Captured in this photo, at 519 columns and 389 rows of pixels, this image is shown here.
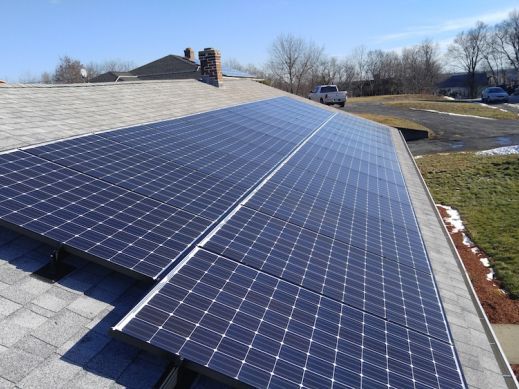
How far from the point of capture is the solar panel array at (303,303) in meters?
4.41

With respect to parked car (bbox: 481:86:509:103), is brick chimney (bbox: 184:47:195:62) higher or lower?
higher

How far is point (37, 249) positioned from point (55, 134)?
4.16m

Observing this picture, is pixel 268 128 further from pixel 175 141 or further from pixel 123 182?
pixel 123 182

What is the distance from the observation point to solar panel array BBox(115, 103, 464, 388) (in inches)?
173

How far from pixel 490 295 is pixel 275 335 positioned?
10.8 m

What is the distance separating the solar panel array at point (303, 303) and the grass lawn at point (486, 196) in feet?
23.9

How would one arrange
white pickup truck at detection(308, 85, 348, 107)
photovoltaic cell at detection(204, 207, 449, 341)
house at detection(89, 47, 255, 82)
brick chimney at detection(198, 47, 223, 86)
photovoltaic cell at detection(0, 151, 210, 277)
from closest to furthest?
1. photovoltaic cell at detection(0, 151, 210, 277)
2. photovoltaic cell at detection(204, 207, 449, 341)
3. brick chimney at detection(198, 47, 223, 86)
4. house at detection(89, 47, 255, 82)
5. white pickup truck at detection(308, 85, 348, 107)

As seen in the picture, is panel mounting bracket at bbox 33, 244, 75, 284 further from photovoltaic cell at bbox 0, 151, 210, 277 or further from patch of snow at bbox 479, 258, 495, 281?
patch of snow at bbox 479, 258, 495, 281

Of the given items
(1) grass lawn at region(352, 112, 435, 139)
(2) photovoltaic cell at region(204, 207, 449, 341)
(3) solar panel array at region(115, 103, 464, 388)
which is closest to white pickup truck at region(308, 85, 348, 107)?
(1) grass lawn at region(352, 112, 435, 139)

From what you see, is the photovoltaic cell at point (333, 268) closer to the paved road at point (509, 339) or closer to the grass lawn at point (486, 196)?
the paved road at point (509, 339)

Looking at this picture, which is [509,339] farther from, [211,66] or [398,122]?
[398,122]

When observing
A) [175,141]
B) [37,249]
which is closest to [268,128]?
[175,141]

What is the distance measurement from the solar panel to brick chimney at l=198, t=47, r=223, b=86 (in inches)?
791

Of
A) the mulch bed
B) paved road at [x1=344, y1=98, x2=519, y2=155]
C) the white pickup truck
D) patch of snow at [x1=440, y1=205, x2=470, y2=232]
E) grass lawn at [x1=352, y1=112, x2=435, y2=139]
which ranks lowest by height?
the mulch bed
